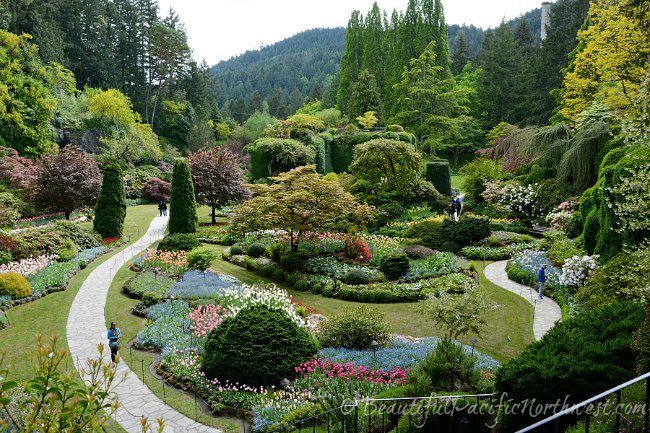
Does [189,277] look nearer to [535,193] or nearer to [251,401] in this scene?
[251,401]

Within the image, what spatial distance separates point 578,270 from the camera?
1366cm

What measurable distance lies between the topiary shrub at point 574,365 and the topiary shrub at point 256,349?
417 centimetres

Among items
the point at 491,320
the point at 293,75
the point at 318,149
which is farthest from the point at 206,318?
the point at 293,75

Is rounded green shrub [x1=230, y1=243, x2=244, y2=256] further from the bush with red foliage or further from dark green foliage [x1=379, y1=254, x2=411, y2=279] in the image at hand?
the bush with red foliage

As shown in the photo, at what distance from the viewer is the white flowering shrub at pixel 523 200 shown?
25.5m

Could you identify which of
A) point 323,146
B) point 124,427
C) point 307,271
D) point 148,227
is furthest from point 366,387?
point 323,146

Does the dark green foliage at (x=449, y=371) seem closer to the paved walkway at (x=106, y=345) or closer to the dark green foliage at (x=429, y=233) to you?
the paved walkway at (x=106, y=345)

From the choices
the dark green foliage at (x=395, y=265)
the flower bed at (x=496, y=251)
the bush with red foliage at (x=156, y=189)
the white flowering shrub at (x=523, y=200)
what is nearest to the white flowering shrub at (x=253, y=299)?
the dark green foliage at (x=395, y=265)

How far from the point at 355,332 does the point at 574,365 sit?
5.37 metres

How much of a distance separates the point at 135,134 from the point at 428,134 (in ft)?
90.9

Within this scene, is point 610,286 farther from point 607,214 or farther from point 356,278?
point 356,278

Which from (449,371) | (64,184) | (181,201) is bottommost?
(449,371)

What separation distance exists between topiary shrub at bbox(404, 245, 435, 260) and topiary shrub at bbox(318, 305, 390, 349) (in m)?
8.28

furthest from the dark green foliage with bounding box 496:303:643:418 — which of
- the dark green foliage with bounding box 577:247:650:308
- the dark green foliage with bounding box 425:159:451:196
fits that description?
the dark green foliage with bounding box 425:159:451:196
